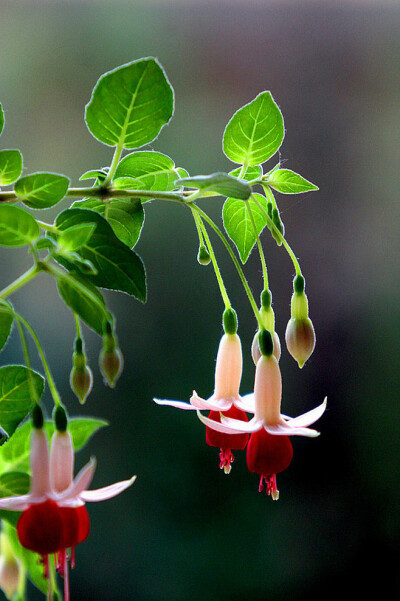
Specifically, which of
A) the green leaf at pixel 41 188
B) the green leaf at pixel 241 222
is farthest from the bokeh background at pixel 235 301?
the green leaf at pixel 41 188

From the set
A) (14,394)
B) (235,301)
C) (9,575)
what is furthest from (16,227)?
(235,301)

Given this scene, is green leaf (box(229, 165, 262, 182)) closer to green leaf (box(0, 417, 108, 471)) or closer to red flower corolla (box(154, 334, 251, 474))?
red flower corolla (box(154, 334, 251, 474))

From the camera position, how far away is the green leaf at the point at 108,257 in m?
0.40

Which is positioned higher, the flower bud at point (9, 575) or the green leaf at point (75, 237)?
the green leaf at point (75, 237)

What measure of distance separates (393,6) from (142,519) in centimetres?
157

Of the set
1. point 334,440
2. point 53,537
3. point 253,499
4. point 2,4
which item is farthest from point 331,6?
point 53,537

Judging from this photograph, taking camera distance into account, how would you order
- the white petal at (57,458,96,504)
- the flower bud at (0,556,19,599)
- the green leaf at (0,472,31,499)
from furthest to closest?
the flower bud at (0,556,19,599) < the green leaf at (0,472,31,499) < the white petal at (57,458,96,504)

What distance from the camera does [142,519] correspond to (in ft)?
5.57

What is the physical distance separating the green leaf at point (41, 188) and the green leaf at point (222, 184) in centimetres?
8

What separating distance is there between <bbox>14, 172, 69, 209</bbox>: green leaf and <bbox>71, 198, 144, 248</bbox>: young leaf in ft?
0.17

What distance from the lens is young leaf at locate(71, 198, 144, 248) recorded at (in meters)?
0.46

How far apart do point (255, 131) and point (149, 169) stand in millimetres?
82

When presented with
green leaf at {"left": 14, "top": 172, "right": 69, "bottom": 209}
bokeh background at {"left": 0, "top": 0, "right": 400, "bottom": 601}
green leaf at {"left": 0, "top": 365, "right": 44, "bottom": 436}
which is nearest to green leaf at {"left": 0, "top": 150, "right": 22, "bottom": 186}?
green leaf at {"left": 14, "top": 172, "right": 69, "bottom": 209}

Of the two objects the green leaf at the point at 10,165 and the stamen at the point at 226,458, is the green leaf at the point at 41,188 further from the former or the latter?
the stamen at the point at 226,458
